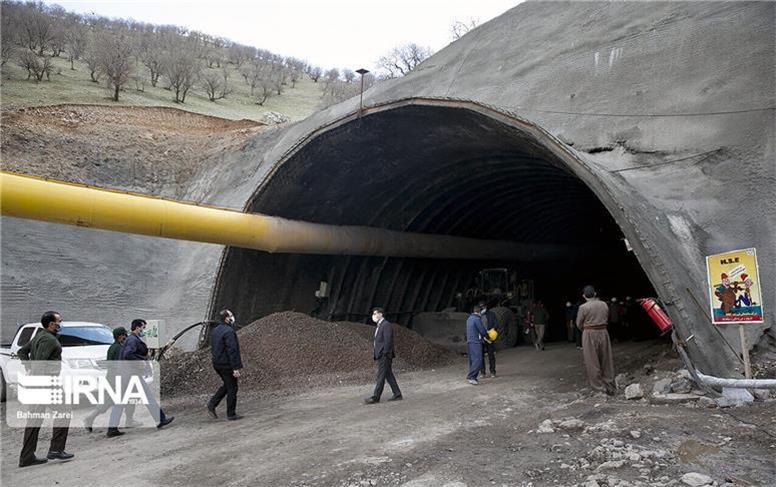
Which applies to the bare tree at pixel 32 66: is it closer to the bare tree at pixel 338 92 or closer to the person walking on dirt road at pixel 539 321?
the bare tree at pixel 338 92

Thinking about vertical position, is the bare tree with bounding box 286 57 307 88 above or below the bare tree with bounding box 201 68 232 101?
above

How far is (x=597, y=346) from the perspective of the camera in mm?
8227

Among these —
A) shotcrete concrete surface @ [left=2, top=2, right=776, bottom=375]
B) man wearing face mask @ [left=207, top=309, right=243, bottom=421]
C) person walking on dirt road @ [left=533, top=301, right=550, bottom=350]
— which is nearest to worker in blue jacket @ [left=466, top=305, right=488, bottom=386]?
shotcrete concrete surface @ [left=2, top=2, right=776, bottom=375]

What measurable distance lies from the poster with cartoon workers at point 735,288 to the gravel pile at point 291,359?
21.2 feet

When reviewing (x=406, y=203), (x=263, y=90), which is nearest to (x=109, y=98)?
(x=406, y=203)

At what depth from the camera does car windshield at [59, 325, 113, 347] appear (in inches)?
414

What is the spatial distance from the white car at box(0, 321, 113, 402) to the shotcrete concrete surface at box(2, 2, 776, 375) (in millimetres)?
2365

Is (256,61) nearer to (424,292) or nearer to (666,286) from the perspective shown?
(424,292)

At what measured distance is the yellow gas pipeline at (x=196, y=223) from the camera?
7.43 meters

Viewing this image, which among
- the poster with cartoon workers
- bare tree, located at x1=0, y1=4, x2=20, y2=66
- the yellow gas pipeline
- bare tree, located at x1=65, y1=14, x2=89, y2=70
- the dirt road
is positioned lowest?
the dirt road

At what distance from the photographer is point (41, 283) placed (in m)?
16.6

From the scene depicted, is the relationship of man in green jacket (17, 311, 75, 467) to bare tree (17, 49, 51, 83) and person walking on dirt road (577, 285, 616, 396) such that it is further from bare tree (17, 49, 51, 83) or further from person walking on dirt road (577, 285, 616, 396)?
bare tree (17, 49, 51, 83)

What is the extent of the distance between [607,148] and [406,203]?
522cm

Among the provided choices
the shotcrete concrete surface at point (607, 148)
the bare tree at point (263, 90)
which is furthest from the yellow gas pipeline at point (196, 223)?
the bare tree at point (263, 90)
